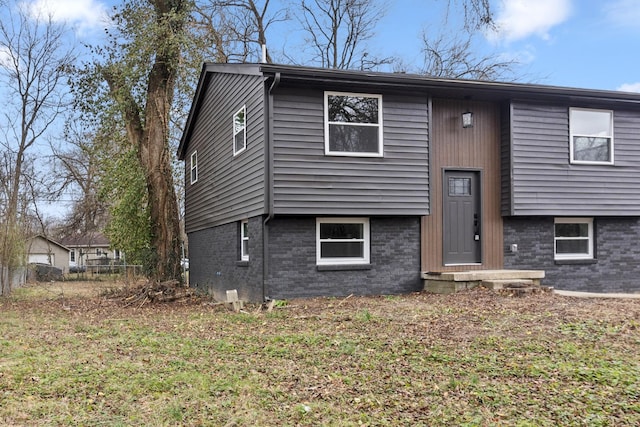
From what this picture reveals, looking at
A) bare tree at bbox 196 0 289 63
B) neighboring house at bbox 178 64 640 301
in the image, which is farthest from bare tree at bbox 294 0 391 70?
neighboring house at bbox 178 64 640 301

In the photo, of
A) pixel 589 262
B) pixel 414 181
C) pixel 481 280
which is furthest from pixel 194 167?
pixel 589 262

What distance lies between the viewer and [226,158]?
13750 millimetres

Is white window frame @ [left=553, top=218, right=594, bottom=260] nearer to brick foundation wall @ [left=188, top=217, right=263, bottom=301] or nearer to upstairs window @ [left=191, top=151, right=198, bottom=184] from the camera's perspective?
brick foundation wall @ [left=188, top=217, right=263, bottom=301]

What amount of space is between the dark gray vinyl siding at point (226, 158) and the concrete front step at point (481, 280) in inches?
157

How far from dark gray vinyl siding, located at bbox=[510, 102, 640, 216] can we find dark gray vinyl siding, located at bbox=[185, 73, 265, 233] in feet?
19.1

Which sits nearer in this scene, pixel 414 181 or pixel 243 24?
pixel 414 181

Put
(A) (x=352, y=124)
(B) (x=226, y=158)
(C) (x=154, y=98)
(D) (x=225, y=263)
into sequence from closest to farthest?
1. (A) (x=352, y=124)
2. (B) (x=226, y=158)
3. (D) (x=225, y=263)
4. (C) (x=154, y=98)

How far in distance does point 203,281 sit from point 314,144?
8.37 m

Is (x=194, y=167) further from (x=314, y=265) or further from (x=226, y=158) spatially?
(x=314, y=265)

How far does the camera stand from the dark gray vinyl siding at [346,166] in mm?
10609

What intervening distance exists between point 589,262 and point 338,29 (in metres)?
20.8

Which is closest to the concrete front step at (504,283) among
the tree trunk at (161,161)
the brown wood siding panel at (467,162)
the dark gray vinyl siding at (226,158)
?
the brown wood siding panel at (467,162)

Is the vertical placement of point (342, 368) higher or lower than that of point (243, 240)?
lower

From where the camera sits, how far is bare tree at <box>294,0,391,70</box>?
94.5ft
